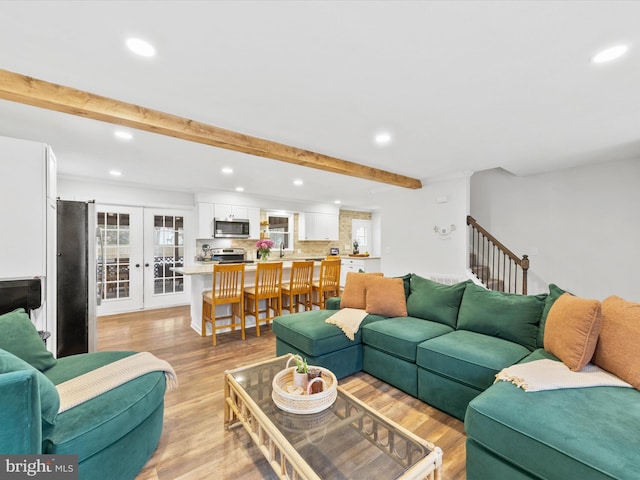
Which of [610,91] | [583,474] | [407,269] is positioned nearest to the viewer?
[583,474]

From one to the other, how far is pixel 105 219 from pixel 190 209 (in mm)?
1475

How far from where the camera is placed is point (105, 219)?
207 inches

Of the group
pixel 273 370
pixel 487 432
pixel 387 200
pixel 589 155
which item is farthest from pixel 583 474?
pixel 387 200

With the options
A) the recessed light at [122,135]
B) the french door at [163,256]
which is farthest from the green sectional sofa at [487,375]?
the french door at [163,256]

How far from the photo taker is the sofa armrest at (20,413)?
1.04 meters

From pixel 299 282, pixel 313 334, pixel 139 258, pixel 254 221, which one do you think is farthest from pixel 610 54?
pixel 139 258

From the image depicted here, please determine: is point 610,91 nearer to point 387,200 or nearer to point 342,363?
point 342,363

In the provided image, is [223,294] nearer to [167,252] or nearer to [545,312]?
[167,252]

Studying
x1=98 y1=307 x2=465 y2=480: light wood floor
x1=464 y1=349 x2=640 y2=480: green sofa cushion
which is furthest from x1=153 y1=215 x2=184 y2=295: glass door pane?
x1=464 y1=349 x2=640 y2=480: green sofa cushion

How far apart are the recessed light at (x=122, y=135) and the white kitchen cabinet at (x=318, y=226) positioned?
4694mm

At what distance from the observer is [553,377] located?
1621 mm

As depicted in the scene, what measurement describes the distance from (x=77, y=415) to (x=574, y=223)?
19.5ft

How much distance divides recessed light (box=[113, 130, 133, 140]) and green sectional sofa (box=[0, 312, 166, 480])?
1.92 meters

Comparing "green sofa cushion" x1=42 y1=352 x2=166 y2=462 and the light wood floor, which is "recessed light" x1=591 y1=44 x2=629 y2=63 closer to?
the light wood floor
